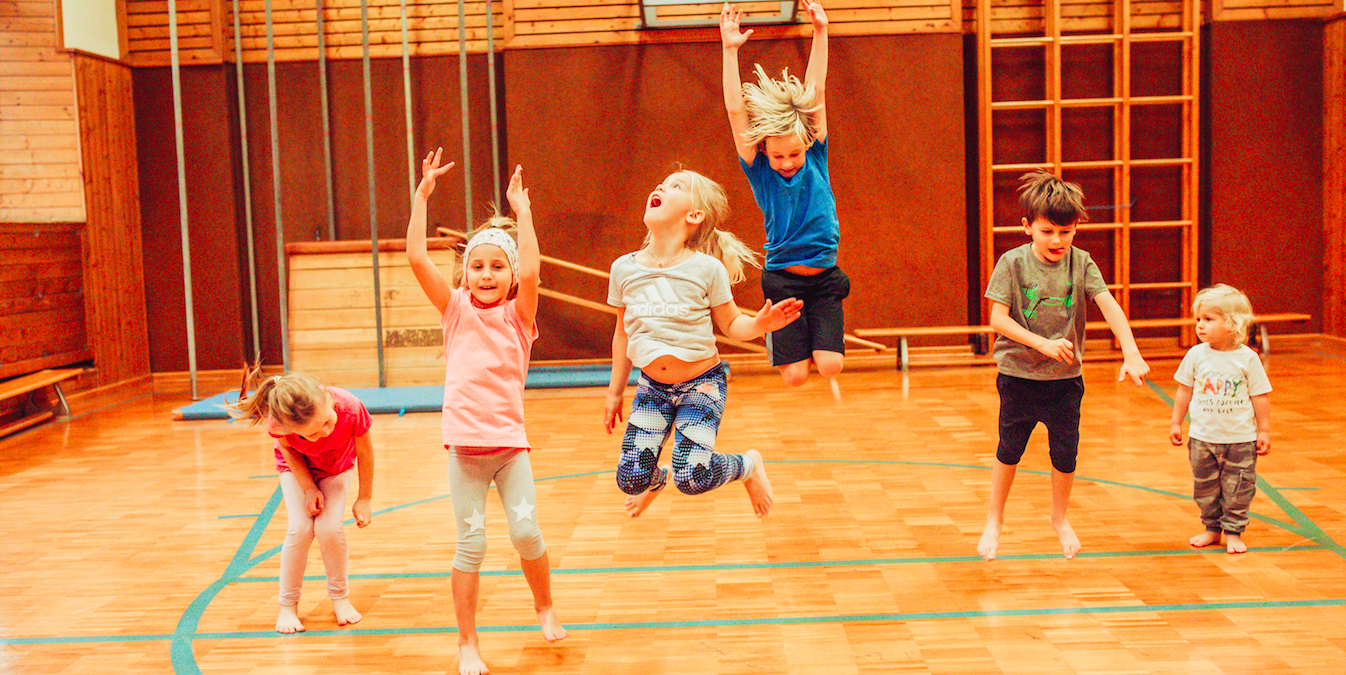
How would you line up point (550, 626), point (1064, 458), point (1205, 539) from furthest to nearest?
point (1205, 539), point (1064, 458), point (550, 626)

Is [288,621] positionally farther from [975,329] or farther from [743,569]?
[975,329]

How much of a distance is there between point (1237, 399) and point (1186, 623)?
0.90 m

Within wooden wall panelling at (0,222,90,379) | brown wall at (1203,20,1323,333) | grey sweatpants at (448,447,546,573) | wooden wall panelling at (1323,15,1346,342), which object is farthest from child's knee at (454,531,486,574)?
wooden wall panelling at (1323,15,1346,342)

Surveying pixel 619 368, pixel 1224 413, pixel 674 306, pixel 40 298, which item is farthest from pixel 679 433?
pixel 40 298

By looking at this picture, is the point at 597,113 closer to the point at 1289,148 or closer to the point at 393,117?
the point at 393,117

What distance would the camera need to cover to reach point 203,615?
9.27 ft

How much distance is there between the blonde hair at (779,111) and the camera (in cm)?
288

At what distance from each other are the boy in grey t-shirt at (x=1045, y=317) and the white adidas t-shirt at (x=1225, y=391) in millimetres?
417

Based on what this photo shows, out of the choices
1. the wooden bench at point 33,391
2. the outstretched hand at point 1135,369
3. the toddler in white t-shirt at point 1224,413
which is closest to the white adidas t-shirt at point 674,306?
the outstretched hand at point 1135,369

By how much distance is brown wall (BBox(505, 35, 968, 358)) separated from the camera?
742 centimetres

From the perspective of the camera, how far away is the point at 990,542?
3051 millimetres

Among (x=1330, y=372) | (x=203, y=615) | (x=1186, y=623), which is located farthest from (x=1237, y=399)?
(x=1330, y=372)

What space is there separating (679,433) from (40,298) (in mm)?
5800

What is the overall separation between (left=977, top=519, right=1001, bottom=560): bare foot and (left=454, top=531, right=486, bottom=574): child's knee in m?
1.63
